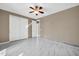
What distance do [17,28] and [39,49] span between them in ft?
2.36

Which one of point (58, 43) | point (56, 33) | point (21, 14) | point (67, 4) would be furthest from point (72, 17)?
point (21, 14)

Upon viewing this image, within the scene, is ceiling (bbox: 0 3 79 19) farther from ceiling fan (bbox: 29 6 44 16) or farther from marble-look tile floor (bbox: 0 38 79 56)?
marble-look tile floor (bbox: 0 38 79 56)

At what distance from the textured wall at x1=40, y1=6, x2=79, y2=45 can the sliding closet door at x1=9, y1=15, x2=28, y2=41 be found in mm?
420

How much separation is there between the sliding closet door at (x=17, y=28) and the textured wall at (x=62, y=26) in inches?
16.5

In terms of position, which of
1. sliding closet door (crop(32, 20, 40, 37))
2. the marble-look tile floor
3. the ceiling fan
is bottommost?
the marble-look tile floor

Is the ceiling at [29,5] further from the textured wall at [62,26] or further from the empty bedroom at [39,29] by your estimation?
the textured wall at [62,26]

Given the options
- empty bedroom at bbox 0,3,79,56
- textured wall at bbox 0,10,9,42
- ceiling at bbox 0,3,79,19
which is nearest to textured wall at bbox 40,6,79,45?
empty bedroom at bbox 0,3,79,56

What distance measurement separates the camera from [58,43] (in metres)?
2.43

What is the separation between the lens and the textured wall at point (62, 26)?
2.34 metres

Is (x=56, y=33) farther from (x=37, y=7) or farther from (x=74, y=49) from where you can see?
(x=37, y=7)

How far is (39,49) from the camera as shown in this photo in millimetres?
2359

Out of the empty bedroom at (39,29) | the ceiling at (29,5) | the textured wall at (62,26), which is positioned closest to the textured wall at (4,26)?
the empty bedroom at (39,29)

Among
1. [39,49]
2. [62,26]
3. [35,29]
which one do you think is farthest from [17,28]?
[62,26]

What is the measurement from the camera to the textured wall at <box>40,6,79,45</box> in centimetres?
234
